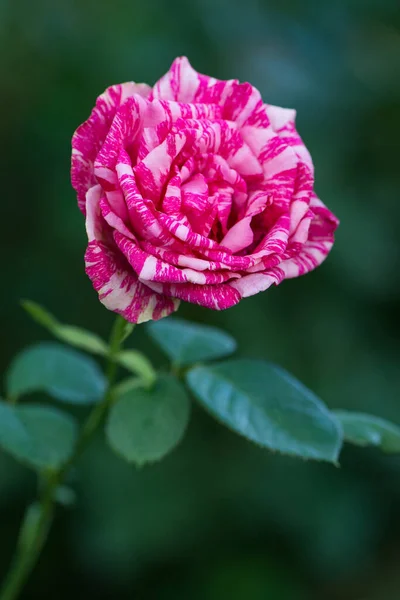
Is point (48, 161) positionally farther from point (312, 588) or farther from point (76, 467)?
point (312, 588)

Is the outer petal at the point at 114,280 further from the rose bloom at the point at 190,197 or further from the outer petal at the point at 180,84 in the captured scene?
the outer petal at the point at 180,84

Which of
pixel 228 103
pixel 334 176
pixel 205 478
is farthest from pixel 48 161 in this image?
pixel 228 103

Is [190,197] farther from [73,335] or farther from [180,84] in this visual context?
[73,335]

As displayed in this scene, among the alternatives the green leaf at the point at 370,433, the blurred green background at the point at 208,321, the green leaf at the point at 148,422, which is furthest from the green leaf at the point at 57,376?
the blurred green background at the point at 208,321

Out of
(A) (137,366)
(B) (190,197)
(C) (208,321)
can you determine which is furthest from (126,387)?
(C) (208,321)

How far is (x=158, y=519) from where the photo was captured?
1787 mm

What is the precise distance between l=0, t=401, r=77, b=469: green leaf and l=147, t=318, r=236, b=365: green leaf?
17 cm

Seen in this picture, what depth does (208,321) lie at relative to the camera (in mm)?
1910

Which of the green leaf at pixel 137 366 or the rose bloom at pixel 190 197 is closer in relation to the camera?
the rose bloom at pixel 190 197

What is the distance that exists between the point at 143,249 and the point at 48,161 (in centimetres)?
130

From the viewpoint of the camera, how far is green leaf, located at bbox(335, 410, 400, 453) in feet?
2.81

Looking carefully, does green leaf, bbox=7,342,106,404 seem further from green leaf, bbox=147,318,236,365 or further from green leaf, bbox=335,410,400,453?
green leaf, bbox=335,410,400,453

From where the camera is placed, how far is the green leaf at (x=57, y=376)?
985 millimetres

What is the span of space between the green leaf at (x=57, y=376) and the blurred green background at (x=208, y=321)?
2.59 feet
